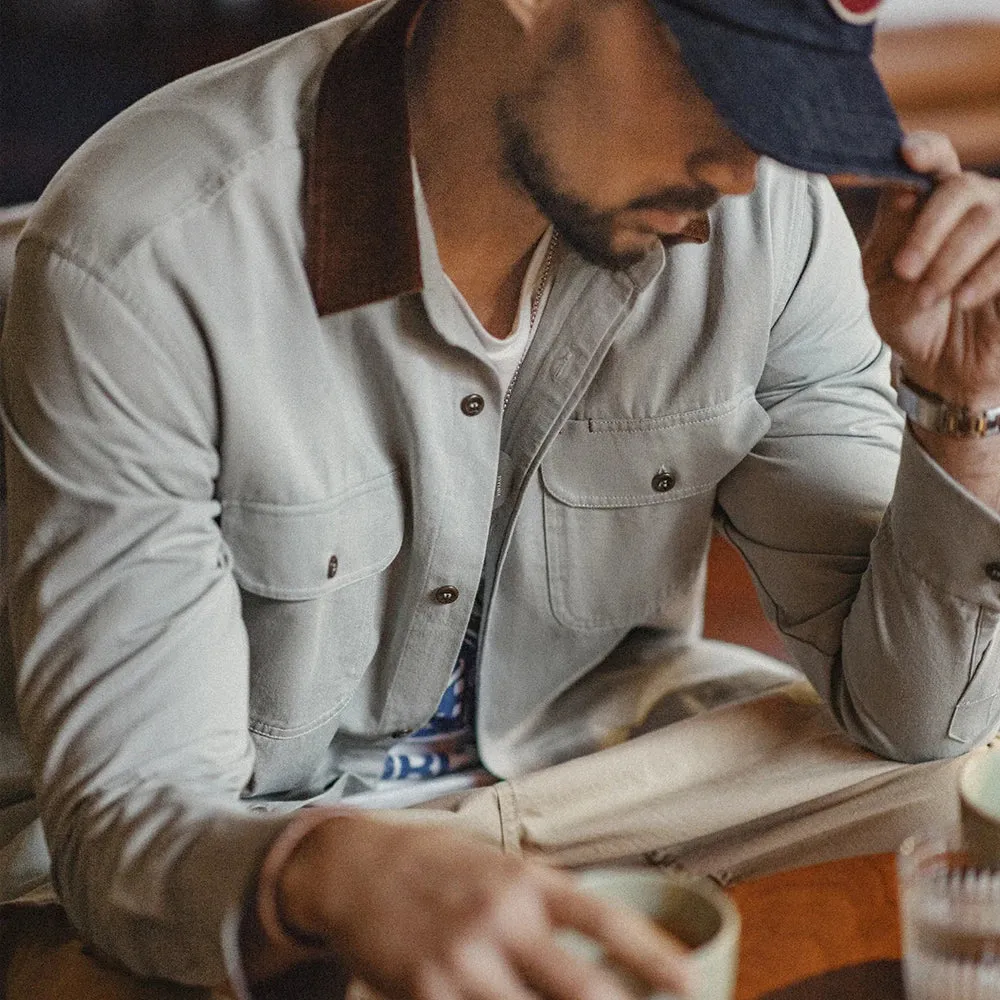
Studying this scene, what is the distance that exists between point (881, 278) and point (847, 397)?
0.16m

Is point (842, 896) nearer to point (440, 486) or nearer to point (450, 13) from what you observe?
point (440, 486)

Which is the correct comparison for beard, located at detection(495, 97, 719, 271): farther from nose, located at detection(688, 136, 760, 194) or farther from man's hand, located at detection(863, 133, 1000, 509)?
man's hand, located at detection(863, 133, 1000, 509)

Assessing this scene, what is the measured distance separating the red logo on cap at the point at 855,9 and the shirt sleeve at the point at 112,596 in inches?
16.2

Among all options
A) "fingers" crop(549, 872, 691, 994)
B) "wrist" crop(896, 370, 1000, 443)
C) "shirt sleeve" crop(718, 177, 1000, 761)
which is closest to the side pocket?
"shirt sleeve" crop(718, 177, 1000, 761)

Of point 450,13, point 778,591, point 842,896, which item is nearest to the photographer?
point 842,896

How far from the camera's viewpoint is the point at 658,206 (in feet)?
3.09

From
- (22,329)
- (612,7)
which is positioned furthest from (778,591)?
(22,329)

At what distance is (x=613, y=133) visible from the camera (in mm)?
909

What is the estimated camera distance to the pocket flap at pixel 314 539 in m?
0.96

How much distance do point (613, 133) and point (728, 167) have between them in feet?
0.24

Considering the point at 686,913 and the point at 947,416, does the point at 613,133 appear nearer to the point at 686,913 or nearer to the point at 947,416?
the point at 947,416

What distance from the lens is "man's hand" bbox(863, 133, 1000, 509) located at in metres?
0.95

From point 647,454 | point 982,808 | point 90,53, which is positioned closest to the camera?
point 982,808

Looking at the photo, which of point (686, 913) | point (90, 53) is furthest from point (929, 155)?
point (90, 53)
